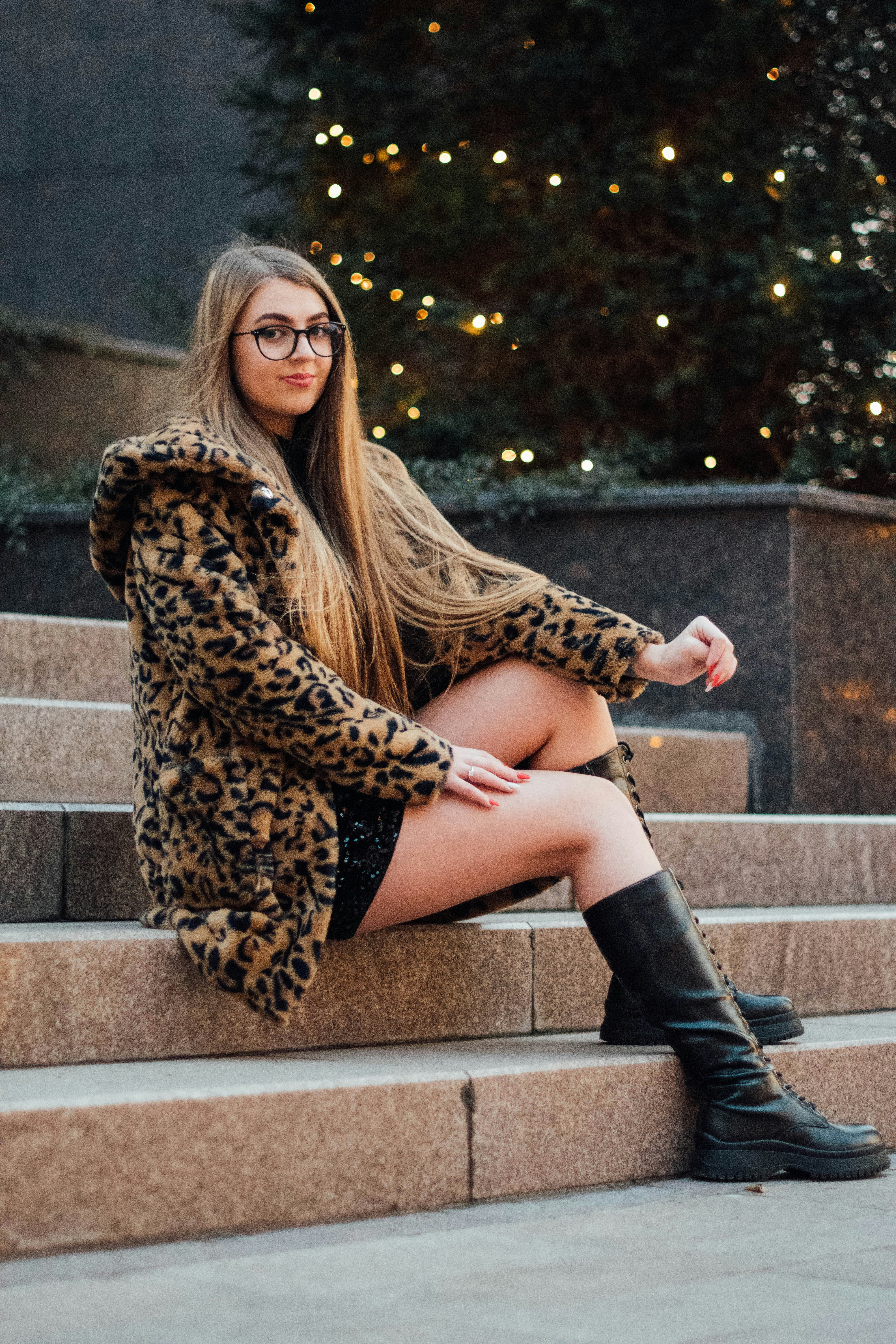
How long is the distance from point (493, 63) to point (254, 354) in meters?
4.72

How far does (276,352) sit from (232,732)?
0.75m

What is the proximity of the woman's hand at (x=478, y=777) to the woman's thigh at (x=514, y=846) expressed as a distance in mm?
18

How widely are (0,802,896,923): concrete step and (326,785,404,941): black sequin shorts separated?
513mm

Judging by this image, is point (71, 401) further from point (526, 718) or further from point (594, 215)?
point (526, 718)

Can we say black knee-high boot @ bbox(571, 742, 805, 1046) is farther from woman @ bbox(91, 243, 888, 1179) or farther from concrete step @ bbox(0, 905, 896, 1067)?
concrete step @ bbox(0, 905, 896, 1067)

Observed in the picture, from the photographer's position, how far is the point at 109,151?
33.0ft

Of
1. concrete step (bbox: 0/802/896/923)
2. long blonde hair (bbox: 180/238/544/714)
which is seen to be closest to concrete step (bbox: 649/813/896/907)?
concrete step (bbox: 0/802/896/923)

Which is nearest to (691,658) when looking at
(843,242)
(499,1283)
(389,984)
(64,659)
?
(389,984)

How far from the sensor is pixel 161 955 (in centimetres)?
253

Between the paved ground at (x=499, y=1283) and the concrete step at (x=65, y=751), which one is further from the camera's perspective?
the concrete step at (x=65, y=751)

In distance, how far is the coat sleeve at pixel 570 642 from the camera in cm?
291

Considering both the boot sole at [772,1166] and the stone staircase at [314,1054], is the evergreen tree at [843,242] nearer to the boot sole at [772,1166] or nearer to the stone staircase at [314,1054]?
the stone staircase at [314,1054]

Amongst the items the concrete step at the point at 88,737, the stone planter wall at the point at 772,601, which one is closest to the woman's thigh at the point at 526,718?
the concrete step at the point at 88,737

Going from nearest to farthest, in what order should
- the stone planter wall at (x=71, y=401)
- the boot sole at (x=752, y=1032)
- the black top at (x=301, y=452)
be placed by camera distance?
the boot sole at (x=752, y=1032)
the black top at (x=301, y=452)
the stone planter wall at (x=71, y=401)
